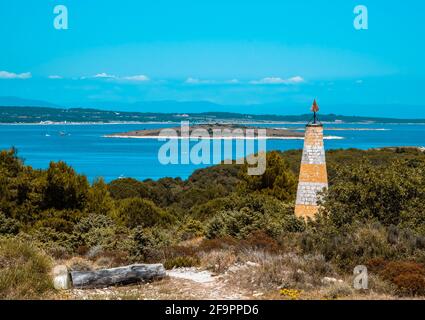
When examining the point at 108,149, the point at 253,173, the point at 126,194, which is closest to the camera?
the point at 253,173

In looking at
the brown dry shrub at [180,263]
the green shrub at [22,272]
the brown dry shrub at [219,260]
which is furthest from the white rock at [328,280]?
the green shrub at [22,272]

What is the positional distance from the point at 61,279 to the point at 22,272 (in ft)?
1.93

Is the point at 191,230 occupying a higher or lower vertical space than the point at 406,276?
lower

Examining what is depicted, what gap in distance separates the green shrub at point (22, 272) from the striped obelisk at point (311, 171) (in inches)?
398

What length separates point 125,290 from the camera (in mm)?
9031

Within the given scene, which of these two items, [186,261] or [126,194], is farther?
[126,194]

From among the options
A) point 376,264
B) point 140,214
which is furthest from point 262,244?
point 140,214

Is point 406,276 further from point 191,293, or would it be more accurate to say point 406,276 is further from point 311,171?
point 311,171

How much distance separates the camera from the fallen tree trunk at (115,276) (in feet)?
29.7

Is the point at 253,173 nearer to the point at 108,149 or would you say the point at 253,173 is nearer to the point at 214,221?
the point at 214,221

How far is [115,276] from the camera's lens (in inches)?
366

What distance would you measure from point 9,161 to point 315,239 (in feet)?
63.4
